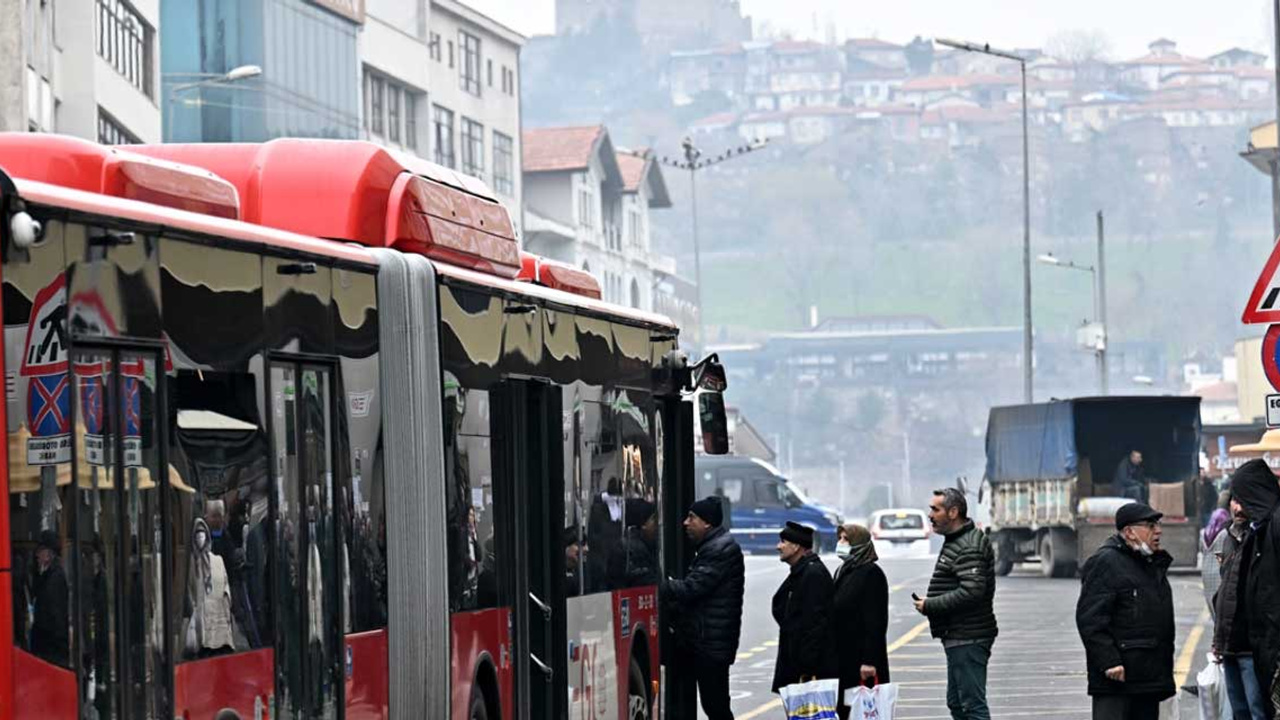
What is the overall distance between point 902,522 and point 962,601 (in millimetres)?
70879

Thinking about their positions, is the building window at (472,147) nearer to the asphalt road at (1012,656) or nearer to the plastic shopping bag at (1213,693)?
the asphalt road at (1012,656)

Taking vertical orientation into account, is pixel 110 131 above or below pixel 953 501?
above

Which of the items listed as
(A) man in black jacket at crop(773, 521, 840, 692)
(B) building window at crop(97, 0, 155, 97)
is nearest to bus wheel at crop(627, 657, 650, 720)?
(A) man in black jacket at crop(773, 521, 840, 692)

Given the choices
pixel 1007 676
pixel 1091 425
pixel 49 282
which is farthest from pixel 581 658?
pixel 1091 425

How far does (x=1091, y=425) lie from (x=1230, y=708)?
1329 inches

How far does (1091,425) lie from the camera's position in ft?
157

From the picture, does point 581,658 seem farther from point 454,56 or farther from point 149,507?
point 454,56

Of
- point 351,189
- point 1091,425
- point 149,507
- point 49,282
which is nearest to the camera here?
point 49,282

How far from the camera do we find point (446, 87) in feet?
293

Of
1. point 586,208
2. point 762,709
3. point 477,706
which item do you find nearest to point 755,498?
point 586,208

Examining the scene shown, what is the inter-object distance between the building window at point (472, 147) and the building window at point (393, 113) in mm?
6064

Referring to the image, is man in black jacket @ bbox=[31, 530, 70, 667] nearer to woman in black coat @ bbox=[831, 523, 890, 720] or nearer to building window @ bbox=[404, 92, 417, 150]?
woman in black coat @ bbox=[831, 523, 890, 720]

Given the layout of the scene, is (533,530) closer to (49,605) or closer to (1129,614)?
(1129,614)

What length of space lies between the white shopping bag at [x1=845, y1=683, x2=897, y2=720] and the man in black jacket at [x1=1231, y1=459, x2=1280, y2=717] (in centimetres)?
228
